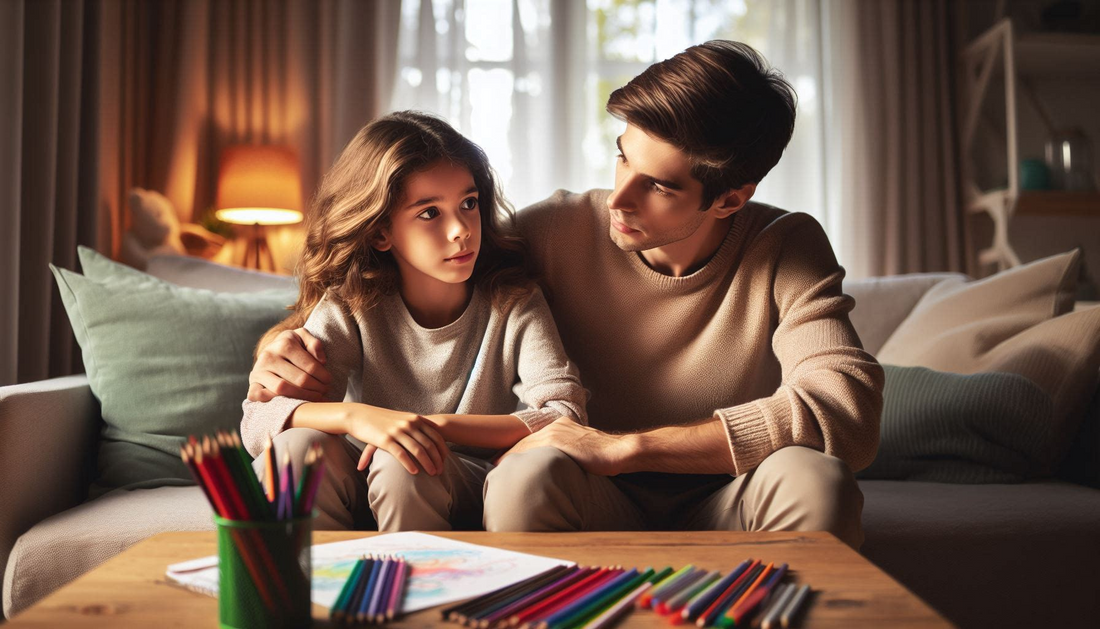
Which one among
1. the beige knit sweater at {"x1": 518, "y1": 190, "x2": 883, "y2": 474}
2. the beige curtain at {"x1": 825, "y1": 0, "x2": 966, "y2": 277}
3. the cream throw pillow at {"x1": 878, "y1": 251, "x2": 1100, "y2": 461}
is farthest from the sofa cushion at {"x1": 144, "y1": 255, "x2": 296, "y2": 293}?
the beige curtain at {"x1": 825, "y1": 0, "x2": 966, "y2": 277}

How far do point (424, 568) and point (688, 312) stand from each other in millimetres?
778

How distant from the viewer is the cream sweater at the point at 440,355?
1434 mm

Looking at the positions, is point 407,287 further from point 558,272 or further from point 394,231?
point 558,272

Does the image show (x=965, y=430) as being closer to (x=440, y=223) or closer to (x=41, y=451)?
(x=440, y=223)

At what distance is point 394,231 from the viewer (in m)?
1.48

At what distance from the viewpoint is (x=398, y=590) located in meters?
0.74

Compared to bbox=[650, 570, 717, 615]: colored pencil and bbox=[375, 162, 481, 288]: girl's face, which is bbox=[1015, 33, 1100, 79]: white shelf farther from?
bbox=[650, 570, 717, 615]: colored pencil

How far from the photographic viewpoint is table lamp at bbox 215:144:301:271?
3152 mm

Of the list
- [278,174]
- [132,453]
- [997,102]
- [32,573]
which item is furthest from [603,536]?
[997,102]

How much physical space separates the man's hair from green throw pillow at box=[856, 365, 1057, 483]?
20.5 inches

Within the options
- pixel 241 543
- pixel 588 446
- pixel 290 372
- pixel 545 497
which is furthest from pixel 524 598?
pixel 290 372

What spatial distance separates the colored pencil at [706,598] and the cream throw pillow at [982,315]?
119 cm

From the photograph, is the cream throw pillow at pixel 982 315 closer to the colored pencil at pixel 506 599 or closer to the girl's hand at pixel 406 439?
the girl's hand at pixel 406 439

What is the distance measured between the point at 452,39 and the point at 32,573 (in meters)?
2.70
